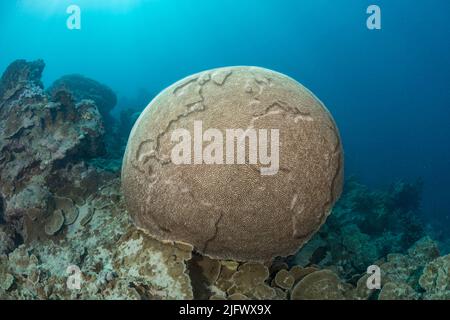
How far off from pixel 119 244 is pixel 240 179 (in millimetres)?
1765

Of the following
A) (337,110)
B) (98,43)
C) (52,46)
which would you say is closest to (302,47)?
(337,110)

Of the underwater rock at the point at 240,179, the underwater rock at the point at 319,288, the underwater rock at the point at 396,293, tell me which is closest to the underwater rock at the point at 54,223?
the underwater rock at the point at 240,179

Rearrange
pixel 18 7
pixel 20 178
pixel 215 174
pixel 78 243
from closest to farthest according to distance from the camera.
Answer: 1. pixel 215 174
2. pixel 78 243
3. pixel 20 178
4. pixel 18 7

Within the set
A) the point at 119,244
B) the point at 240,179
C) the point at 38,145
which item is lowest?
the point at 119,244

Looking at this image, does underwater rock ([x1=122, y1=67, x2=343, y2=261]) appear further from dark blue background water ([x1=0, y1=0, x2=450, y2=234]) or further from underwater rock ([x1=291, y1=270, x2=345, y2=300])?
dark blue background water ([x1=0, y1=0, x2=450, y2=234])

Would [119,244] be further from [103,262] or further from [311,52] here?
[311,52]

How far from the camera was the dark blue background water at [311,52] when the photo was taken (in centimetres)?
4181

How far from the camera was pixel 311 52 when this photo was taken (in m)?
79.1

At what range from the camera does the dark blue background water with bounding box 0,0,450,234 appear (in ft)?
137

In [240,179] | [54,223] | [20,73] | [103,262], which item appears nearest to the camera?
[240,179]

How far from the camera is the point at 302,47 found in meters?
81.1

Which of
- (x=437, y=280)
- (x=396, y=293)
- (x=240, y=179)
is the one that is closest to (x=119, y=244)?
(x=240, y=179)
